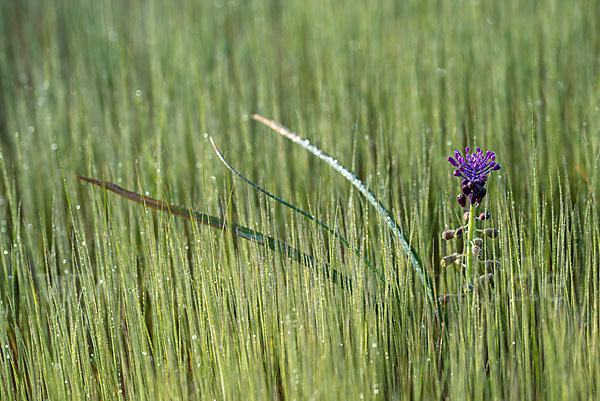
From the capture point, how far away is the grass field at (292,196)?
1030 mm

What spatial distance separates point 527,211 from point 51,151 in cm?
132

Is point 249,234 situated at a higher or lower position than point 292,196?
lower

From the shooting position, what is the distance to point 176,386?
1.01 m

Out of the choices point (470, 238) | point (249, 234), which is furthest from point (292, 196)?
point (470, 238)

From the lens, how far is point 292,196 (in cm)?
152

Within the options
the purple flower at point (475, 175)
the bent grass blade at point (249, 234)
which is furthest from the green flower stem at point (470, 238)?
the bent grass blade at point (249, 234)

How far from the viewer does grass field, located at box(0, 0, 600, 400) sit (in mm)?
1030

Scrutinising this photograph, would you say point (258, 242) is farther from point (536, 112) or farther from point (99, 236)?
point (536, 112)

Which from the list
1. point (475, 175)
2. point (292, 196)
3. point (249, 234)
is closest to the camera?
point (475, 175)

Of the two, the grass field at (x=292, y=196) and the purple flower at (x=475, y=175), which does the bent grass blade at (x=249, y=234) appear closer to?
the grass field at (x=292, y=196)

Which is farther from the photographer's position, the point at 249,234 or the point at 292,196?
the point at 292,196

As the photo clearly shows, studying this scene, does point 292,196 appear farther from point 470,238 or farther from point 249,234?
point 470,238

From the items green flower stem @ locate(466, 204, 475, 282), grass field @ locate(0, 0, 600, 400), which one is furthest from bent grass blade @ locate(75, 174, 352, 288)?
green flower stem @ locate(466, 204, 475, 282)

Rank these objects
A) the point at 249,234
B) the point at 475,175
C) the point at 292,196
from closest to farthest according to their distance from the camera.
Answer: the point at 475,175
the point at 249,234
the point at 292,196
